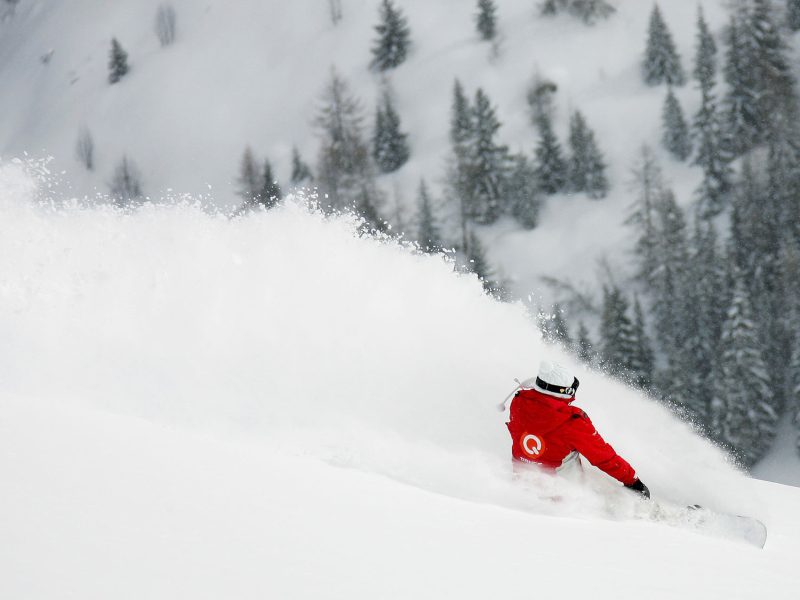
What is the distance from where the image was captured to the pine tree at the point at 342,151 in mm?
51875

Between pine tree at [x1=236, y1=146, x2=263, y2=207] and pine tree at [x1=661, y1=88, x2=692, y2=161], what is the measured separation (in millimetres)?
30836

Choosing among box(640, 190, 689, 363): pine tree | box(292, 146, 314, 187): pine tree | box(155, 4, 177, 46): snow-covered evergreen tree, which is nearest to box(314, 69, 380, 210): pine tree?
box(292, 146, 314, 187): pine tree

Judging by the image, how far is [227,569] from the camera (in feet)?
7.98

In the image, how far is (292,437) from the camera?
5.63 m

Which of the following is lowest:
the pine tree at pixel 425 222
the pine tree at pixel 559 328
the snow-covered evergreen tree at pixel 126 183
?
the pine tree at pixel 559 328

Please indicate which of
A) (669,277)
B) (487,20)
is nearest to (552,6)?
(487,20)

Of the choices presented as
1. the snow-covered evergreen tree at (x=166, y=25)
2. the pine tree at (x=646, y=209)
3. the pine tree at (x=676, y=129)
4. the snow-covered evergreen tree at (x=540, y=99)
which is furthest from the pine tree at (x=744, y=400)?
the snow-covered evergreen tree at (x=166, y=25)

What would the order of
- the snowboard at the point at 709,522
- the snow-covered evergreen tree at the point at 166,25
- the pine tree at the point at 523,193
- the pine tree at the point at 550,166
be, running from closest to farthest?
the snowboard at the point at 709,522
the pine tree at the point at 523,193
the pine tree at the point at 550,166
the snow-covered evergreen tree at the point at 166,25

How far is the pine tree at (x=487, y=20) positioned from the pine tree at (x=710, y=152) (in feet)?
69.5

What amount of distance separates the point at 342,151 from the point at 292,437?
5401 cm

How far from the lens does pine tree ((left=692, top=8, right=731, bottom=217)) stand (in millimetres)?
41875

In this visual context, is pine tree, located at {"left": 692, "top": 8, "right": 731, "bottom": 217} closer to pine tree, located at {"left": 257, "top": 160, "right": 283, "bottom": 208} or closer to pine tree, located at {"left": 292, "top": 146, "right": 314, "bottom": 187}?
pine tree, located at {"left": 257, "top": 160, "right": 283, "bottom": 208}

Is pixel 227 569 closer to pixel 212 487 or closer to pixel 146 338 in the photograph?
pixel 212 487

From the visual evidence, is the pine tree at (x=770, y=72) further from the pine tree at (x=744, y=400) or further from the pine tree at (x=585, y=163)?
the pine tree at (x=744, y=400)
